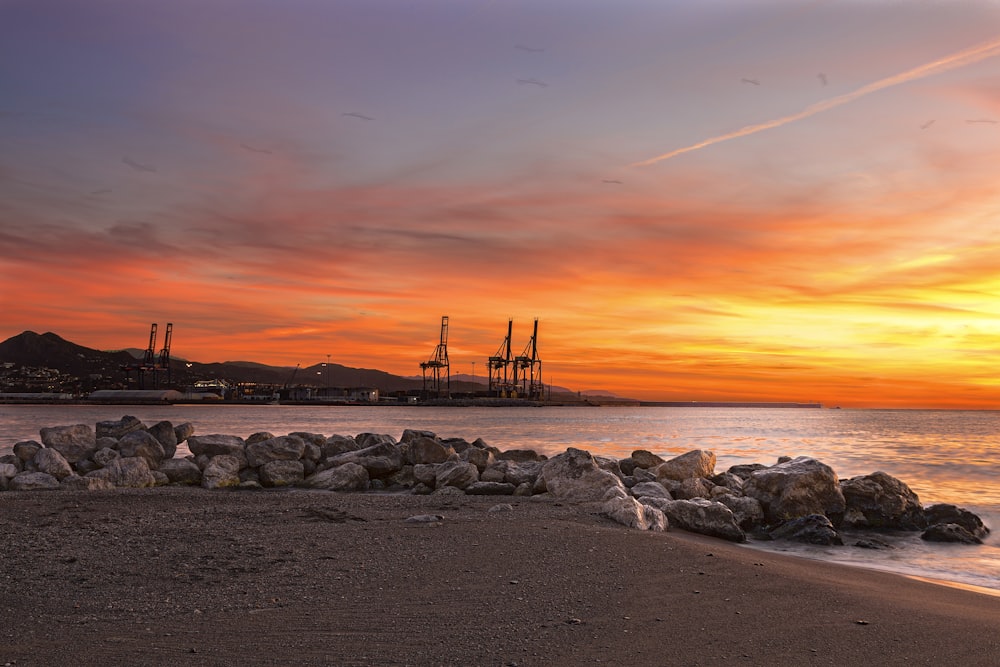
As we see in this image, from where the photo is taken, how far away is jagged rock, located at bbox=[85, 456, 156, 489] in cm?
1613

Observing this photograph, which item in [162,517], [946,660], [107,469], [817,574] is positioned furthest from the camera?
[107,469]

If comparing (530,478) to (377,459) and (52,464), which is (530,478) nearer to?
(377,459)

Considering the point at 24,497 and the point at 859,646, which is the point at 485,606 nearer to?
the point at 859,646

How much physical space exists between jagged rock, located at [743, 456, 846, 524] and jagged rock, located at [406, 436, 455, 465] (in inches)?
279

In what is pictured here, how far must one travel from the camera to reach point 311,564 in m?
7.66

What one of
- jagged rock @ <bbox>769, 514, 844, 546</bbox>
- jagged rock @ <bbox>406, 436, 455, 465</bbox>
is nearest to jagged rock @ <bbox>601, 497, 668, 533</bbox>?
jagged rock @ <bbox>769, 514, 844, 546</bbox>

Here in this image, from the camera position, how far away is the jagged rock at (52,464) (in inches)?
640

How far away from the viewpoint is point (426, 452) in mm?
17891

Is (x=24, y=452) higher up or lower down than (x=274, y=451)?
lower down

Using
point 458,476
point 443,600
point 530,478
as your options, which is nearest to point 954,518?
point 530,478

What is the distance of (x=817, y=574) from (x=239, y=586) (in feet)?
19.3

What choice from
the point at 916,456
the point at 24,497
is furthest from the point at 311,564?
the point at 916,456

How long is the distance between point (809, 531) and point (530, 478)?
19.7 feet

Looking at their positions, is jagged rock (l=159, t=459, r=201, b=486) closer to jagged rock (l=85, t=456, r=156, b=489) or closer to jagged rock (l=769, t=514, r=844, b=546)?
jagged rock (l=85, t=456, r=156, b=489)
